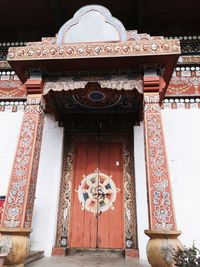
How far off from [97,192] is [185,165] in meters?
1.60

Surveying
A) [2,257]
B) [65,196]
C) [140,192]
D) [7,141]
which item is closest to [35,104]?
[7,141]

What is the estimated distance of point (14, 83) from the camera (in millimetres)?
5422

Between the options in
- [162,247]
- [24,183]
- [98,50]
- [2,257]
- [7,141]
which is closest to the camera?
[2,257]

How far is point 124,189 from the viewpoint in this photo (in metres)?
4.58

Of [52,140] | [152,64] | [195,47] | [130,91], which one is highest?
[195,47]

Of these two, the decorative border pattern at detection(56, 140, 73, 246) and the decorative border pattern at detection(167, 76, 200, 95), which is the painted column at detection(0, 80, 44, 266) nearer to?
the decorative border pattern at detection(56, 140, 73, 246)

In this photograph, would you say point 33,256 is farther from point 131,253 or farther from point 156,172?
point 156,172

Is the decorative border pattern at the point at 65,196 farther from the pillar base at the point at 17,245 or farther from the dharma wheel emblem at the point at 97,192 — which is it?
the pillar base at the point at 17,245

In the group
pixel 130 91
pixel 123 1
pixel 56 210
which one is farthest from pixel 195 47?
pixel 56 210

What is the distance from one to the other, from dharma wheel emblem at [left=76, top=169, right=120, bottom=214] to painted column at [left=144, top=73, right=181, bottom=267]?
1.47m

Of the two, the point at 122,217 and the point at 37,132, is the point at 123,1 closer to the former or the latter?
the point at 37,132

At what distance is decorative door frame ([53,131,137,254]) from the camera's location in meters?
4.31

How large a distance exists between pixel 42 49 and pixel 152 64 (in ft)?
5.21

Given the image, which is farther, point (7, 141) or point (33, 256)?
point (7, 141)
